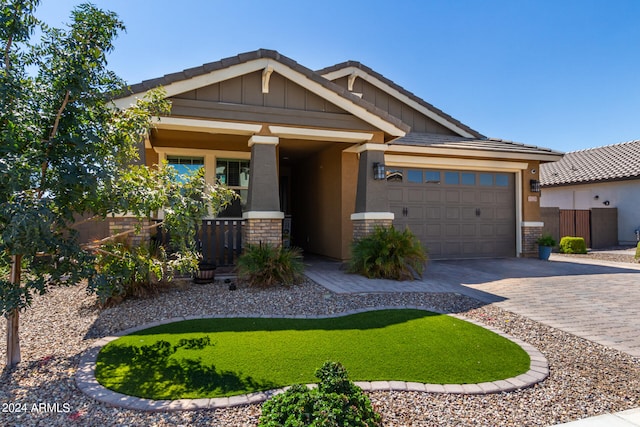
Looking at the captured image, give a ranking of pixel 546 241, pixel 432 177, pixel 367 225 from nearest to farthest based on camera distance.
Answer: pixel 367 225 → pixel 432 177 → pixel 546 241

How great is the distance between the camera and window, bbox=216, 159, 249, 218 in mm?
10484

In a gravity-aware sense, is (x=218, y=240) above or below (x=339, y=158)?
below

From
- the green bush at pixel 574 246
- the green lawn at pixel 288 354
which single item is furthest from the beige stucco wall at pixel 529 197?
the green lawn at pixel 288 354

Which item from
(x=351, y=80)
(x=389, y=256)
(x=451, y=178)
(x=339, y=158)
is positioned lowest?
(x=389, y=256)

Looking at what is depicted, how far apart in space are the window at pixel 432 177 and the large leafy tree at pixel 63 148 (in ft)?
27.5

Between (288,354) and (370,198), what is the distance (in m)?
5.45

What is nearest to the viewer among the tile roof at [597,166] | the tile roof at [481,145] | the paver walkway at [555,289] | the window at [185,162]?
the paver walkway at [555,289]

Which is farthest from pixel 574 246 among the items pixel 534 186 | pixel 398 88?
pixel 398 88

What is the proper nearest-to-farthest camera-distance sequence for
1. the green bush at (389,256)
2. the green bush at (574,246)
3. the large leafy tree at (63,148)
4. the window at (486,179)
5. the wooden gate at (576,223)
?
the large leafy tree at (63,148), the green bush at (389,256), the window at (486,179), the green bush at (574,246), the wooden gate at (576,223)

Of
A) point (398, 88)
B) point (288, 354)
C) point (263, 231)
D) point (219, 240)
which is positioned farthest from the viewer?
point (398, 88)

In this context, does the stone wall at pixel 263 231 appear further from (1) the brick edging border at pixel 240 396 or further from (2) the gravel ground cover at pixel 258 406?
(1) the brick edging border at pixel 240 396

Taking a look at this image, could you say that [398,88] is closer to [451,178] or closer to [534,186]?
[451,178]

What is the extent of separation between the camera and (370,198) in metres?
8.80

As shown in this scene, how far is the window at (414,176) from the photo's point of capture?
10.8m
